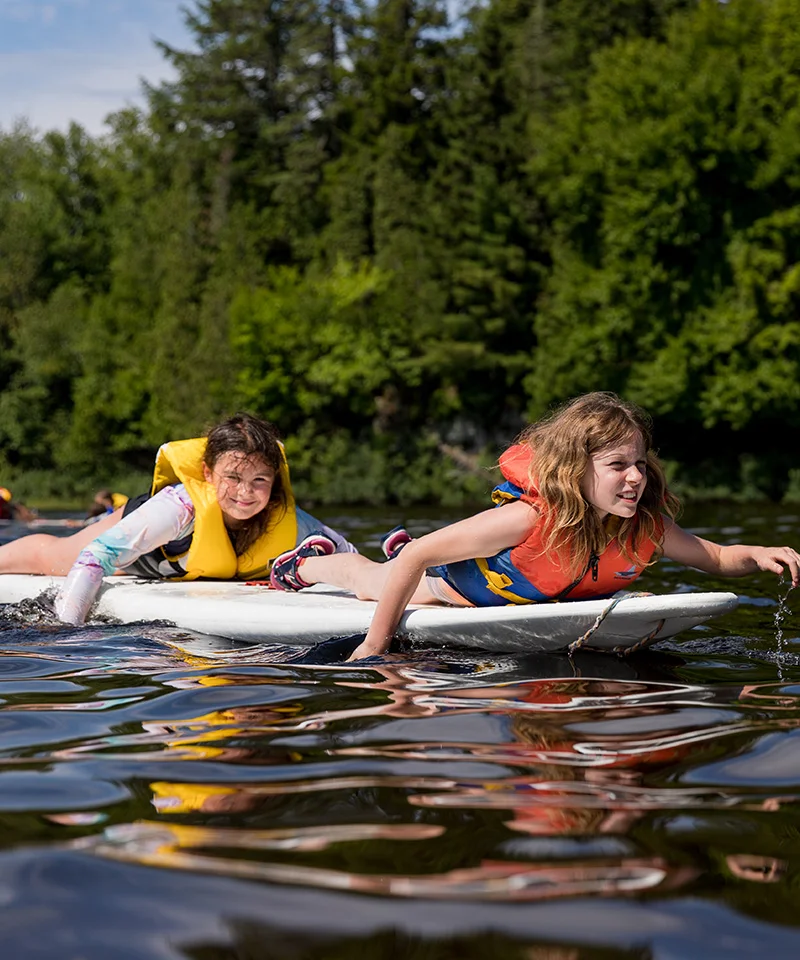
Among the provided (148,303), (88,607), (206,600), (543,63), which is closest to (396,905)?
(206,600)

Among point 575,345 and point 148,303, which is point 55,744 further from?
point 148,303

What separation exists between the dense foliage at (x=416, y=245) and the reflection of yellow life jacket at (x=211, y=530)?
859 inches

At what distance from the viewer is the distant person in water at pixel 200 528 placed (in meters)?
5.65

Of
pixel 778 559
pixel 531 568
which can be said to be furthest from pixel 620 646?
pixel 778 559

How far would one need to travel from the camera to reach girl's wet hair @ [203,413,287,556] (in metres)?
5.63

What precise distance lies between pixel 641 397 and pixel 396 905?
26.5 m

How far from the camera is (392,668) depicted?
433cm

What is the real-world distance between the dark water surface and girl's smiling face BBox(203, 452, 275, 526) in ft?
5.04

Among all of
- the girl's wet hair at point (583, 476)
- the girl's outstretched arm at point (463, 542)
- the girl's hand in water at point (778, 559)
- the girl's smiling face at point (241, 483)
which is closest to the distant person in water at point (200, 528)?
the girl's smiling face at point (241, 483)

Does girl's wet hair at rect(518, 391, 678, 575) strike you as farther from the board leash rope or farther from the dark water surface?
the dark water surface

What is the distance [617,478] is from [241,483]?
2.04 metres

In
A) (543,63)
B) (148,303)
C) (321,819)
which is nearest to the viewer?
(321,819)

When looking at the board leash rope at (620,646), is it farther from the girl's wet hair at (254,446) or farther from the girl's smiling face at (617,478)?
the girl's wet hair at (254,446)

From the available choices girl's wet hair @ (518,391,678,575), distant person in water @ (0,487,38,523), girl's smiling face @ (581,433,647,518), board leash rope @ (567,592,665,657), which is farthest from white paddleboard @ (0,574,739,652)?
distant person in water @ (0,487,38,523)
